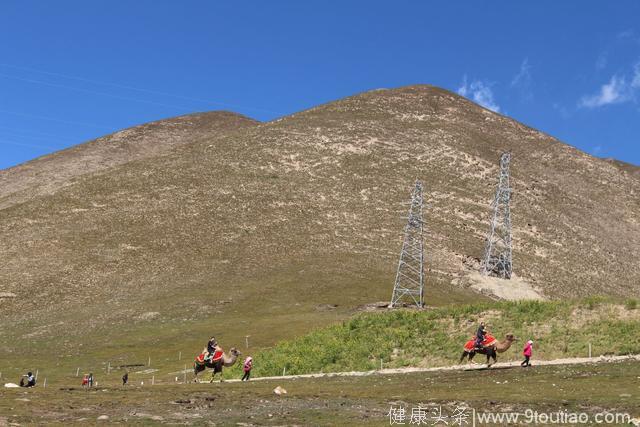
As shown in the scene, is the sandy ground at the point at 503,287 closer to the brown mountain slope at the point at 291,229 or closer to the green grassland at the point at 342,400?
the brown mountain slope at the point at 291,229

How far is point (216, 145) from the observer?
162875 millimetres

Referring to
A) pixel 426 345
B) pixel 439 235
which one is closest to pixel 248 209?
pixel 439 235

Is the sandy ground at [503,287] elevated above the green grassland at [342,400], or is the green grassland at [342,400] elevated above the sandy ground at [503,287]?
the sandy ground at [503,287]

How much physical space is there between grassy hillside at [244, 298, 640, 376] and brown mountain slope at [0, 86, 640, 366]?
90.6 feet

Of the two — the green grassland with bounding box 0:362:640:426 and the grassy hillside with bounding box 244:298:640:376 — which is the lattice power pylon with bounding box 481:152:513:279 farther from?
the green grassland with bounding box 0:362:640:426

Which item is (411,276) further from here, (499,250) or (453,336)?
(453,336)

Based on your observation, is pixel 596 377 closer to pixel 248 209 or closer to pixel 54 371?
pixel 54 371

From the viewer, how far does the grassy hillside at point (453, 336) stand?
34.8 meters

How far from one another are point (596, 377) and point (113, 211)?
112m

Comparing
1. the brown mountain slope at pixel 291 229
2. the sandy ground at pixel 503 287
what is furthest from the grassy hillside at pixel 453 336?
the sandy ground at pixel 503 287

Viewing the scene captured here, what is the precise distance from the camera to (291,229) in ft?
398

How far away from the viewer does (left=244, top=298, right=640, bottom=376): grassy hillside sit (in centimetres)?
3484

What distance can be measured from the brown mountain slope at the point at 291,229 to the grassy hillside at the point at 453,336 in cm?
2762

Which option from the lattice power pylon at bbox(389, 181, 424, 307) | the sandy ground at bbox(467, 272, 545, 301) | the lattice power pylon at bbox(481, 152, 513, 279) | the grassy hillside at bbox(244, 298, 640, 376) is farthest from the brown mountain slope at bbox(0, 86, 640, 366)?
the grassy hillside at bbox(244, 298, 640, 376)
